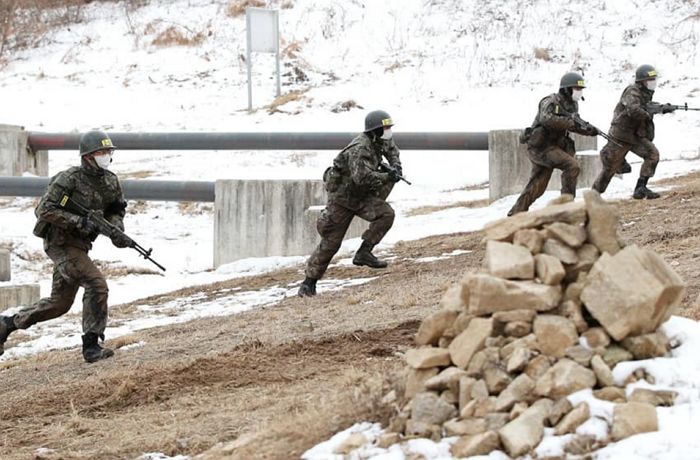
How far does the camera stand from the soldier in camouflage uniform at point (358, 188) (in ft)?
35.6

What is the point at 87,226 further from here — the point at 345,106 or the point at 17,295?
the point at 345,106

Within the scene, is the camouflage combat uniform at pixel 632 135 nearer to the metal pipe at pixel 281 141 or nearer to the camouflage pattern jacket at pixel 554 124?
the camouflage pattern jacket at pixel 554 124

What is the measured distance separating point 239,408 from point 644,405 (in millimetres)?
2565

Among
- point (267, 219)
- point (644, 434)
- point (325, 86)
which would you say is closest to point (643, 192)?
point (267, 219)

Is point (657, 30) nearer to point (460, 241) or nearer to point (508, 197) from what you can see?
point (508, 197)

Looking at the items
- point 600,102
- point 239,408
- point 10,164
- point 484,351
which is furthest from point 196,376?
point 600,102

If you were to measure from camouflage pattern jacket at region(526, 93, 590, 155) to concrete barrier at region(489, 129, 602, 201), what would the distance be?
2.40 metres

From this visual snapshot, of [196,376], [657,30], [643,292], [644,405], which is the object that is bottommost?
[196,376]

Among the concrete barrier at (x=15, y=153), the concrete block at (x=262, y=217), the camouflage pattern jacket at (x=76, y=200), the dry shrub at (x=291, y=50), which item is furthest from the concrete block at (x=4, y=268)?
the dry shrub at (x=291, y=50)

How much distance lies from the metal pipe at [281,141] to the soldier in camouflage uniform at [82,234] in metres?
5.63

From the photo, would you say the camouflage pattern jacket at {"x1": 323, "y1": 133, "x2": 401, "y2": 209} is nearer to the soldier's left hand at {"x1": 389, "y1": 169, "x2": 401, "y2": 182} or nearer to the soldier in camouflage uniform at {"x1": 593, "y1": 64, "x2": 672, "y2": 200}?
the soldier's left hand at {"x1": 389, "y1": 169, "x2": 401, "y2": 182}

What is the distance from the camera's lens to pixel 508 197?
49.4 ft

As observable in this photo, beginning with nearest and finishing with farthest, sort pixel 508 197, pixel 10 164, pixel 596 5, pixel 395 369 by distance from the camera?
1. pixel 395 369
2. pixel 508 197
3. pixel 10 164
4. pixel 596 5

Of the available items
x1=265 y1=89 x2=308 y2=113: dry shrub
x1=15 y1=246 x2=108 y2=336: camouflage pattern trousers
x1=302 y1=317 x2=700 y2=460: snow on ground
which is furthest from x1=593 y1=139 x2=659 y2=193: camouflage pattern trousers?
x1=265 y1=89 x2=308 y2=113: dry shrub
